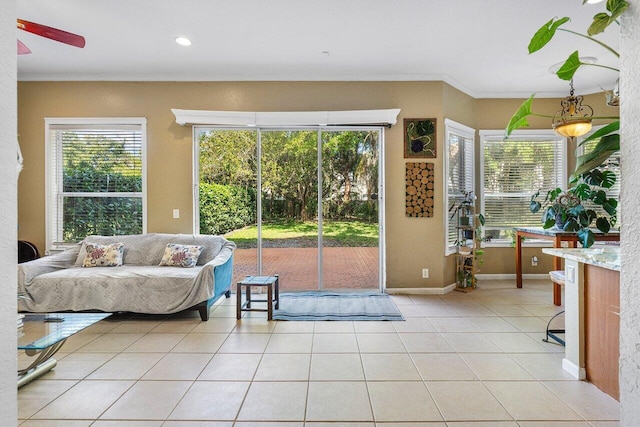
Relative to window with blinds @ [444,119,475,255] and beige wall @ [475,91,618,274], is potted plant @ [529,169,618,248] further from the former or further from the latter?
beige wall @ [475,91,618,274]

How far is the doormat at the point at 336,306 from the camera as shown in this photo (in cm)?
371

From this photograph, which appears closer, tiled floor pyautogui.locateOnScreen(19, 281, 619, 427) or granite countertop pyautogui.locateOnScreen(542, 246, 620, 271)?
tiled floor pyautogui.locateOnScreen(19, 281, 619, 427)

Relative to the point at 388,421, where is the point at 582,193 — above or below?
above

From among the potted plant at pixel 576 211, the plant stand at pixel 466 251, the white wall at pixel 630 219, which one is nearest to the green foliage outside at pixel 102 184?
the plant stand at pixel 466 251

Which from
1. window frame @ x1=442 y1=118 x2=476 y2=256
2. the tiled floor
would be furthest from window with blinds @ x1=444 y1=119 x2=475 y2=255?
the tiled floor

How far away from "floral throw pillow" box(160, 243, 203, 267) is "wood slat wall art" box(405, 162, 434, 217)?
282 centimetres

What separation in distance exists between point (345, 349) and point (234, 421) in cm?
119

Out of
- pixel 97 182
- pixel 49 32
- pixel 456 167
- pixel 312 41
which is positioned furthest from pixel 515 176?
pixel 97 182

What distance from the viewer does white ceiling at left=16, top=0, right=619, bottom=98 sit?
3.11 m

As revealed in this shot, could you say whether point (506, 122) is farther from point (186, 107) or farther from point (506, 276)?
point (186, 107)

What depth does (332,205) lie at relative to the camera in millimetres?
4707

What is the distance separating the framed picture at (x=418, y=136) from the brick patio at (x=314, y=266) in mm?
1459

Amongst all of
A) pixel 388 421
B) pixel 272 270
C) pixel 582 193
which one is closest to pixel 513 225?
pixel 582 193

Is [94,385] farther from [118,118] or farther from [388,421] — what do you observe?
[118,118]
